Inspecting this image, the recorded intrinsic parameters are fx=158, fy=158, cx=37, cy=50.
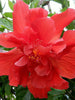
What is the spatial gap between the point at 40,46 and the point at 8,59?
14 centimetres

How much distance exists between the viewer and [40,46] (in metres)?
0.47

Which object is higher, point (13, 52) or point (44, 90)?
point (13, 52)

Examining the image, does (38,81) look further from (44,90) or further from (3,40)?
(3,40)

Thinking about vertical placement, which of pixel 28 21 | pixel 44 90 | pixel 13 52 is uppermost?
pixel 28 21

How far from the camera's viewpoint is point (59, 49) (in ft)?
1.52

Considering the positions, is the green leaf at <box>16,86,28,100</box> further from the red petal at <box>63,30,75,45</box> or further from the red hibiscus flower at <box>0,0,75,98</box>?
the red petal at <box>63,30,75,45</box>

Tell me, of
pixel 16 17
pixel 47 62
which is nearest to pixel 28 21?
pixel 16 17

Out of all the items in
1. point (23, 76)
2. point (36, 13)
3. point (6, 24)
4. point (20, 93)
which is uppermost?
point (36, 13)

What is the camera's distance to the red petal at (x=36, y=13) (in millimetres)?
468

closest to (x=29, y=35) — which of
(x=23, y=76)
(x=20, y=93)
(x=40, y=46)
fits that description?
(x=40, y=46)

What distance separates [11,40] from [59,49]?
Result: 0.49 ft

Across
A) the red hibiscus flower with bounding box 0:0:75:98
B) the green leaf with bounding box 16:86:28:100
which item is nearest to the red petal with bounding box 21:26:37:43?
the red hibiscus flower with bounding box 0:0:75:98

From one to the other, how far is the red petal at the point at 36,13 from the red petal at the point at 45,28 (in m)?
0.02

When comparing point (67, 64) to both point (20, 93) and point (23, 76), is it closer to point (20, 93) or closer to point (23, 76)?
point (23, 76)
